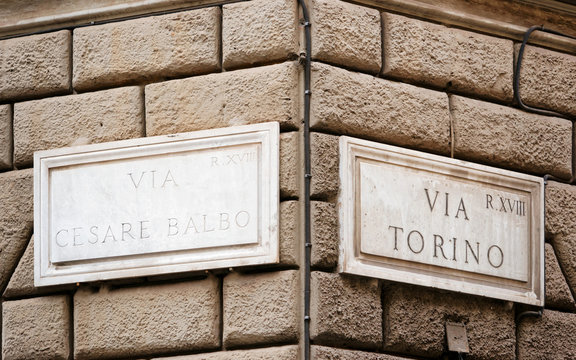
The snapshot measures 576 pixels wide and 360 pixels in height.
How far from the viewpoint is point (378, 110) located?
10.9 m

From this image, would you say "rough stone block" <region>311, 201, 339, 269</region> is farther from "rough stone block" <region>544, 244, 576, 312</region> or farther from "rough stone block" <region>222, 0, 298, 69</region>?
"rough stone block" <region>544, 244, 576, 312</region>

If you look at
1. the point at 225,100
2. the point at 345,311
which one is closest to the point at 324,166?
the point at 225,100

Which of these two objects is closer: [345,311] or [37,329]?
[345,311]

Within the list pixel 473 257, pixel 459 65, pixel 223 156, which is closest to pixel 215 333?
pixel 223 156

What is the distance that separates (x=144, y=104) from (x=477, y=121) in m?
2.19

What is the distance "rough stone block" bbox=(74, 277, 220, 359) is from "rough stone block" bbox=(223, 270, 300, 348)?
0.11 m

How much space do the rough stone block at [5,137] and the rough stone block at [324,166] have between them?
220cm

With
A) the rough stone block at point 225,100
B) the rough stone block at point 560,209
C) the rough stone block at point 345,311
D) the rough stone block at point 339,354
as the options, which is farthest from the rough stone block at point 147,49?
the rough stone block at point 560,209

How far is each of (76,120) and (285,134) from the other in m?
1.53

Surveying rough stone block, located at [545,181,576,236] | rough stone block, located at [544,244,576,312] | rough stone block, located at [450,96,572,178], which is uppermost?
rough stone block, located at [450,96,572,178]

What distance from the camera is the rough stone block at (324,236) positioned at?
1038 centimetres

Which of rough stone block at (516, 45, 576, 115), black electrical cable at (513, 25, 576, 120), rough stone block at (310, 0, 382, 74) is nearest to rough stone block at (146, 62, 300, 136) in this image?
rough stone block at (310, 0, 382, 74)

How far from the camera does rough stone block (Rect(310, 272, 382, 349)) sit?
33.7 ft

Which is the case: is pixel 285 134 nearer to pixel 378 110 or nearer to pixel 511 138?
pixel 378 110
